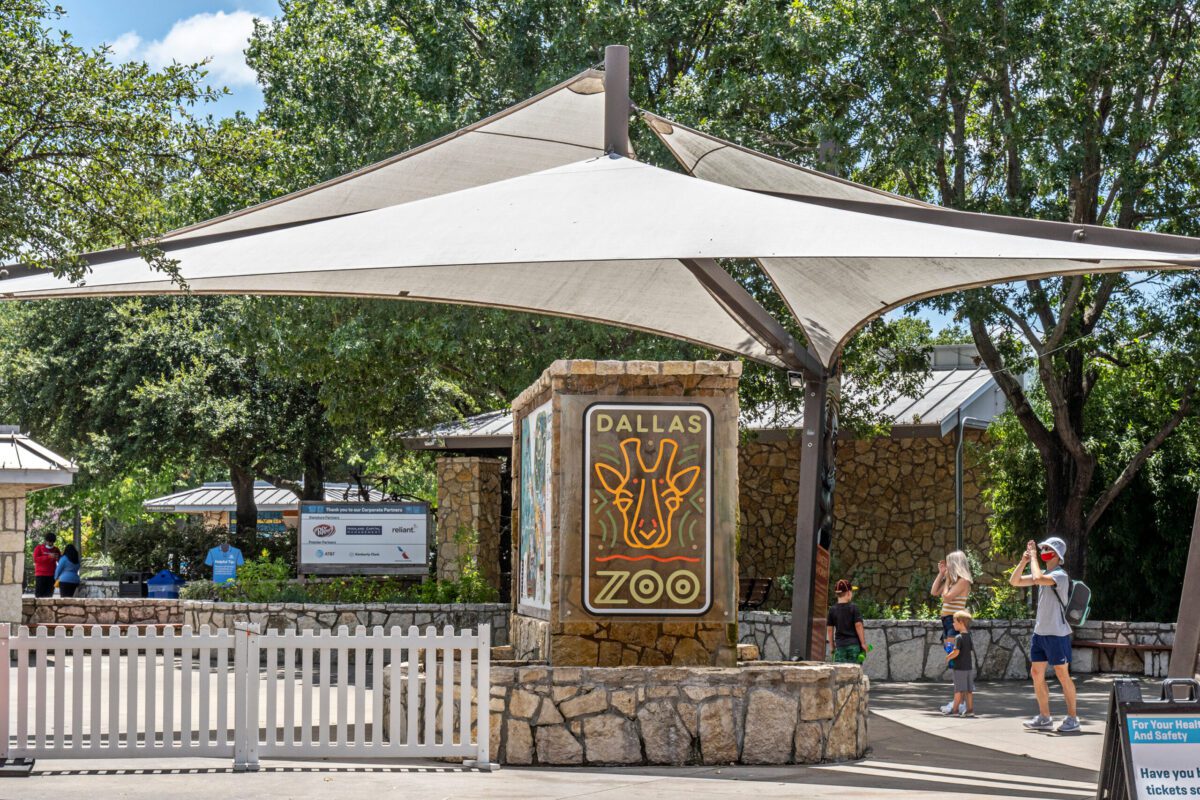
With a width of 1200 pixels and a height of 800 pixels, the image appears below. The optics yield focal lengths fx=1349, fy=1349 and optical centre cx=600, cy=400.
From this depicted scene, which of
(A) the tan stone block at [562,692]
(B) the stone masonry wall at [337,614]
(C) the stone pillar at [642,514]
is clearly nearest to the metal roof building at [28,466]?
(B) the stone masonry wall at [337,614]

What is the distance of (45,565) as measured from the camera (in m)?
25.0

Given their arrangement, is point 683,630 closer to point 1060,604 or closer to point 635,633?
point 635,633

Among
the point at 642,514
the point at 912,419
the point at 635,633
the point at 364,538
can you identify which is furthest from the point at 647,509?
the point at 912,419

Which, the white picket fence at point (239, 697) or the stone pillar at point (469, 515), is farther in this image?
the stone pillar at point (469, 515)

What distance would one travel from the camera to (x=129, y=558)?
3027 cm

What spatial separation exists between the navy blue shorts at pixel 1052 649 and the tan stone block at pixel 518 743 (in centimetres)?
480

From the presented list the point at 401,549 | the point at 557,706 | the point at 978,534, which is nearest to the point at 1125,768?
the point at 557,706

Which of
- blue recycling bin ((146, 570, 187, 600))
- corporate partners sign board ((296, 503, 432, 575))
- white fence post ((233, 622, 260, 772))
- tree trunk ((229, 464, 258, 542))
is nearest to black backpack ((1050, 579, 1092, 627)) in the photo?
white fence post ((233, 622, 260, 772))

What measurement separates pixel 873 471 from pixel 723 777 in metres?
16.5

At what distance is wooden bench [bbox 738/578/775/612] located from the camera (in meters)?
21.9

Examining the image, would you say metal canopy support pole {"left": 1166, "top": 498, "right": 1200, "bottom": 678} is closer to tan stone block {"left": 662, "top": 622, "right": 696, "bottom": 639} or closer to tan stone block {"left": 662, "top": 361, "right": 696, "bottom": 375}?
tan stone block {"left": 662, "top": 622, "right": 696, "bottom": 639}

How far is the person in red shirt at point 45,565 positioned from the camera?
81.7 ft

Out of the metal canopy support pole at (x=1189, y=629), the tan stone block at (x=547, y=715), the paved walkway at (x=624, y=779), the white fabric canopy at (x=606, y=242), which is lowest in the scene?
the paved walkway at (x=624, y=779)

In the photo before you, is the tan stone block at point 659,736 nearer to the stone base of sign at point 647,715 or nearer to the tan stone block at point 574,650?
the stone base of sign at point 647,715
